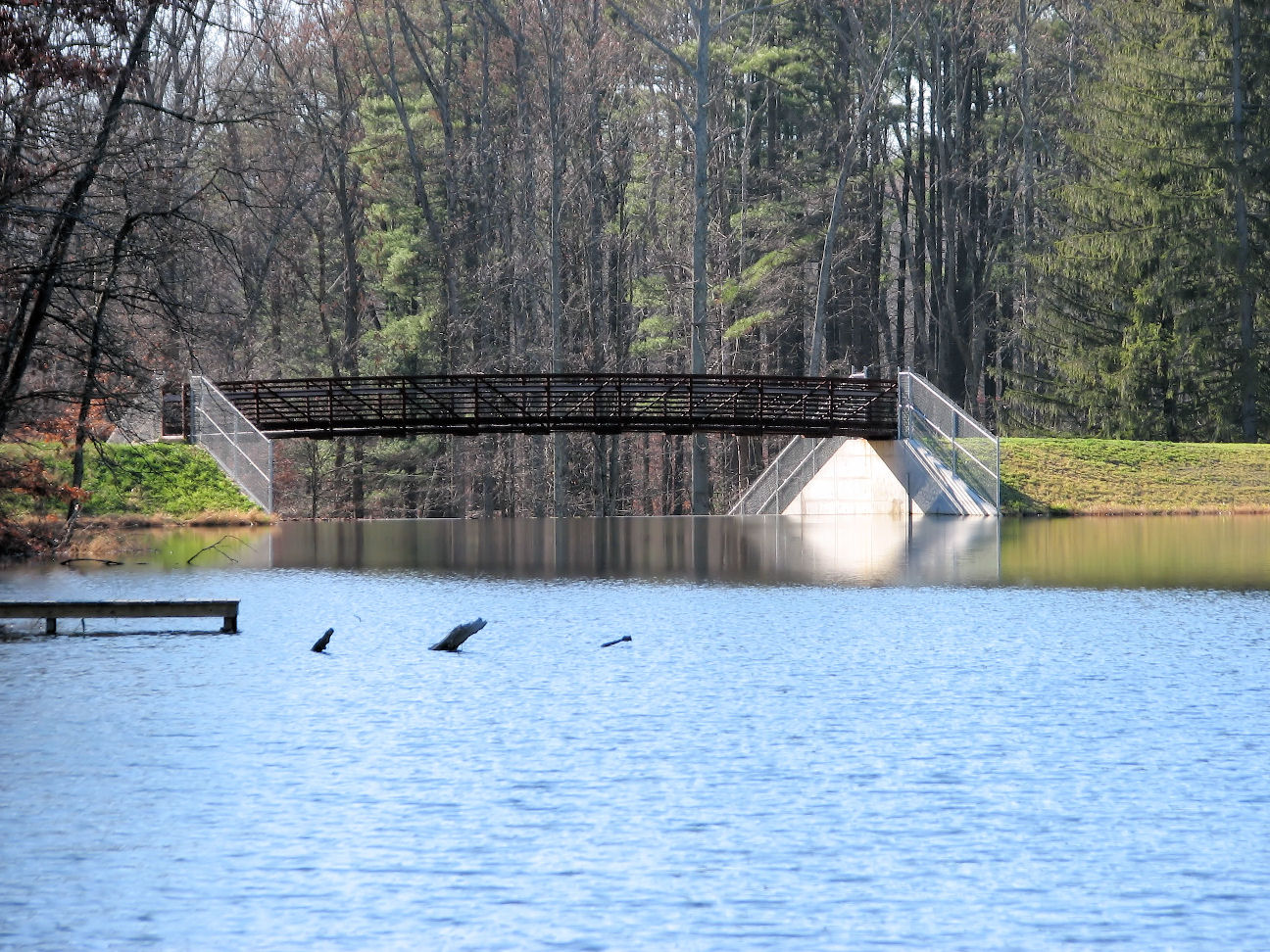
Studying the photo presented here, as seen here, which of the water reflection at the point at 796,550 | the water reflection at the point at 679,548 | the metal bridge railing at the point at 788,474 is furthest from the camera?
the metal bridge railing at the point at 788,474

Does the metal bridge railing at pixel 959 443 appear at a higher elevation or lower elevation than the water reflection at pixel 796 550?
higher

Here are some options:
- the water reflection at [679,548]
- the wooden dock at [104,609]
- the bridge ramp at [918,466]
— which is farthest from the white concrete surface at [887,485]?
the wooden dock at [104,609]

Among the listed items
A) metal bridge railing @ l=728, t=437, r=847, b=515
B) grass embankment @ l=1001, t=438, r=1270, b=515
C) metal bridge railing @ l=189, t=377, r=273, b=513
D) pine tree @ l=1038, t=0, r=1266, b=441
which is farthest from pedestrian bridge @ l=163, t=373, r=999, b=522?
pine tree @ l=1038, t=0, r=1266, b=441

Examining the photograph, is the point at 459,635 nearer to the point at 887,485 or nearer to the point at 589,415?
the point at 589,415

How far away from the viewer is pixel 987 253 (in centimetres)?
5944

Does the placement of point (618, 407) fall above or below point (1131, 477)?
above

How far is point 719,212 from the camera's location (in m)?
54.8

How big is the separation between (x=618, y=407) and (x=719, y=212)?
718 inches

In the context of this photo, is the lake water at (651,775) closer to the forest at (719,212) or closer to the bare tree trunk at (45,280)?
the bare tree trunk at (45,280)

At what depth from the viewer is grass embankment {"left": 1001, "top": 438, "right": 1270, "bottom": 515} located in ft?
136

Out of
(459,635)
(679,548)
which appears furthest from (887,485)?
(459,635)

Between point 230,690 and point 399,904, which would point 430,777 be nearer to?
point 399,904

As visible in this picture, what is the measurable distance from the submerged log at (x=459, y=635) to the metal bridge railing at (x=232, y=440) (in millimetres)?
21632

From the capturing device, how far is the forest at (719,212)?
49156 millimetres
